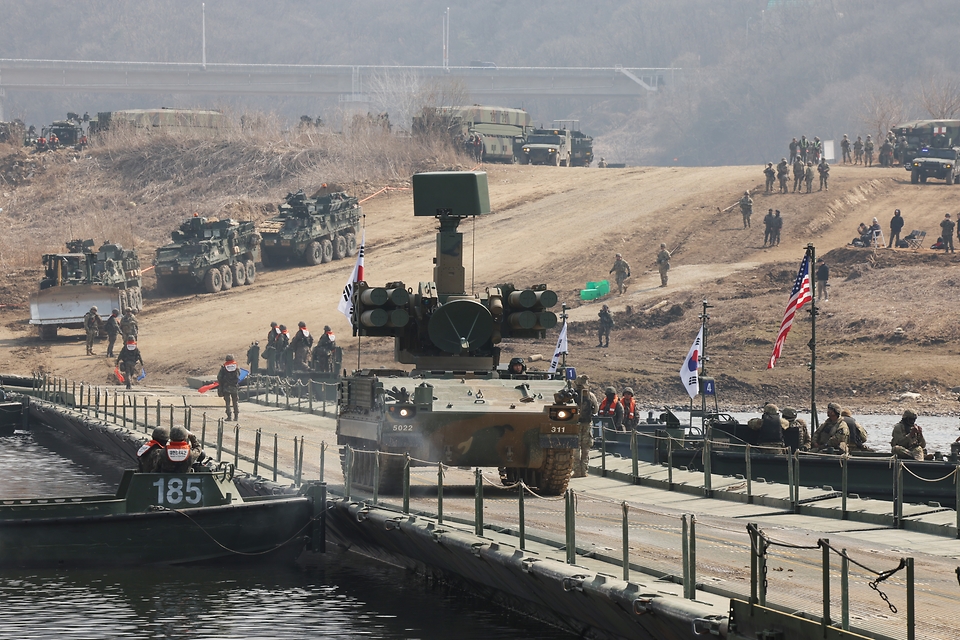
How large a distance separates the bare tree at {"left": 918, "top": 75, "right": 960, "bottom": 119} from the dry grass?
34.6m

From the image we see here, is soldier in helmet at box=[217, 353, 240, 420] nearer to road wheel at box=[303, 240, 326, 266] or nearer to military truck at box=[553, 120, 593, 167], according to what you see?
road wheel at box=[303, 240, 326, 266]

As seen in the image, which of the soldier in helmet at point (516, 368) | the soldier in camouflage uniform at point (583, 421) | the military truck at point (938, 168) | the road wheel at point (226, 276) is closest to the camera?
the soldier in camouflage uniform at point (583, 421)

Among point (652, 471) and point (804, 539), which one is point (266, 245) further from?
point (804, 539)

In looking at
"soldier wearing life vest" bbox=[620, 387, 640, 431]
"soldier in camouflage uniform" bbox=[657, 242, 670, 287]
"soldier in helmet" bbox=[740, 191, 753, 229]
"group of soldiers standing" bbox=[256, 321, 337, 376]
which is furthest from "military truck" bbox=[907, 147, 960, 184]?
"soldier wearing life vest" bbox=[620, 387, 640, 431]

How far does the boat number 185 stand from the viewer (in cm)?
2036

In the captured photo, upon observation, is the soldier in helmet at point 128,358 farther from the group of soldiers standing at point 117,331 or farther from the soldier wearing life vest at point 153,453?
the soldier wearing life vest at point 153,453

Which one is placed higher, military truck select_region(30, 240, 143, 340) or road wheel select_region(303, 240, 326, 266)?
road wheel select_region(303, 240, 326, 266)

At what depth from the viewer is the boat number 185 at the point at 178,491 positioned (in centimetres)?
2036

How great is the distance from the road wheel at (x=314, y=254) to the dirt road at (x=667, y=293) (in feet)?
1.49

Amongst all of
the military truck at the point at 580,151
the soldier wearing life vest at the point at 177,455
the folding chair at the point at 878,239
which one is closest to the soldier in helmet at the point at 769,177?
the folding chair at the point at 878,239

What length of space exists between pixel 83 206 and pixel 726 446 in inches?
2161

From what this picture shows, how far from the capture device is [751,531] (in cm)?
1215

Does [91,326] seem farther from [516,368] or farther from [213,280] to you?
[516,368]

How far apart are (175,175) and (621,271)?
107 ft
